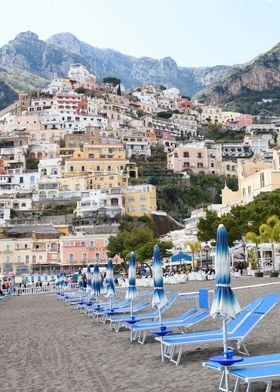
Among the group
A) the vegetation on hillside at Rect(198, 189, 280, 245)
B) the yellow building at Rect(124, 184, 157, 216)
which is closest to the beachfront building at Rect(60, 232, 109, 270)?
the yellow building at Rect(124, 184, 157, 216)

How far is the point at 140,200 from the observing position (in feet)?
287

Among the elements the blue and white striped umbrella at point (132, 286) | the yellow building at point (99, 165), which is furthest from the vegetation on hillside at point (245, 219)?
the yellow building at point (99, 165)

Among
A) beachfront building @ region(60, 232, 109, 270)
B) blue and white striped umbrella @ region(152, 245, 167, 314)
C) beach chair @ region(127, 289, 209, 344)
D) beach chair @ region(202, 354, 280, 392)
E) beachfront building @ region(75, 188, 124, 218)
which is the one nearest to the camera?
beach chair @ region(202, 354, 280, 392)

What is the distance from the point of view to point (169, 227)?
87.2 metres

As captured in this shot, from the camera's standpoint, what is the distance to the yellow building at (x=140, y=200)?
87.6 meters

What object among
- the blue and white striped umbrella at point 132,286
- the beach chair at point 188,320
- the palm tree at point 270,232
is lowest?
the beach chair at point 188,320

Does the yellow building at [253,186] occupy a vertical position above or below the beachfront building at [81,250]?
above

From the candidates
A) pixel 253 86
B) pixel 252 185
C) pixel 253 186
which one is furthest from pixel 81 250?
pixel 253 86

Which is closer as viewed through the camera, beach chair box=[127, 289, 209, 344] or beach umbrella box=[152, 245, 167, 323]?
beach chair box=[127, 289, 209, 344]

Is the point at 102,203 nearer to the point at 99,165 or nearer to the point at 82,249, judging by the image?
the point at 82,249

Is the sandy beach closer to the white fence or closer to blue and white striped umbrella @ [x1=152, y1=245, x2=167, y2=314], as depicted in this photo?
blue and white striped umbrella @ [x1=152, y1=245, x2=167, y2=314]

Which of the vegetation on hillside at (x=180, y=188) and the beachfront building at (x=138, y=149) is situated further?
the beachfront building at (x=138, y=149)

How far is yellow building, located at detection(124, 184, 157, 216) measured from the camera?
87562mm

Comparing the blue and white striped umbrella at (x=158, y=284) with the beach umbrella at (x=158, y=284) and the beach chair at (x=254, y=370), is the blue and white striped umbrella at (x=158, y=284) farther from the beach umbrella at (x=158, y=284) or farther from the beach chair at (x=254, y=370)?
the beach chair at (x=254, y=370)
